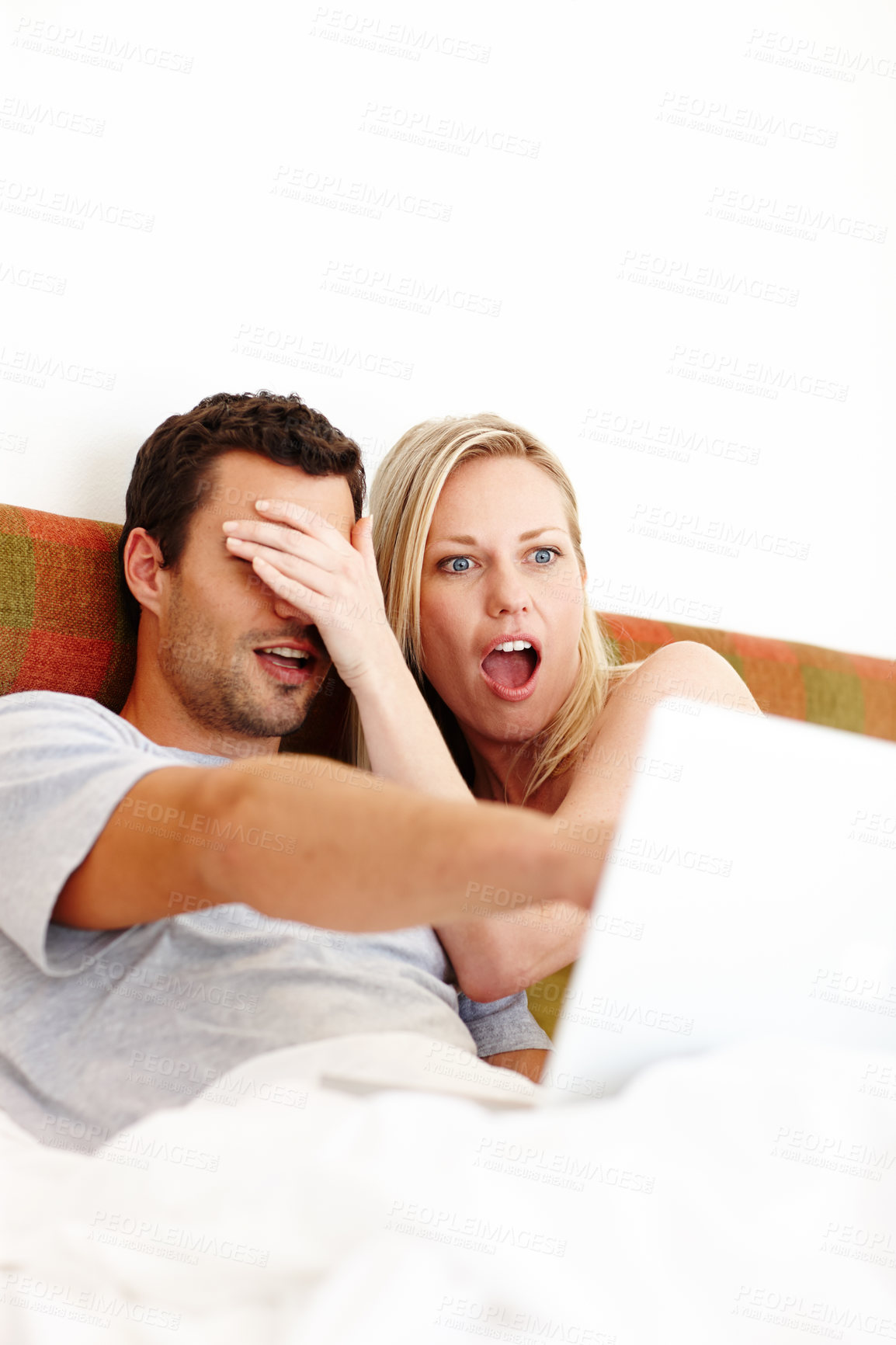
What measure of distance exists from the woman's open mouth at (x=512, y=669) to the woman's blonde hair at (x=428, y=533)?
0.08 metres

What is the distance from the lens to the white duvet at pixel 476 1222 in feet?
2.17

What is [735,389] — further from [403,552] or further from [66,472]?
[66,472]

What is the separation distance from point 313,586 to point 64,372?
52 centimetres

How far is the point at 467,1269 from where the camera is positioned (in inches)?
26.1

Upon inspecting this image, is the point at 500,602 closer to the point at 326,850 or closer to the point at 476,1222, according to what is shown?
the point at 326,850

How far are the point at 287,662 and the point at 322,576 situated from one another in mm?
144

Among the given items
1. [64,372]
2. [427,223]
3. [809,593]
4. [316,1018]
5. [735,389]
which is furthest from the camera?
[809,593]

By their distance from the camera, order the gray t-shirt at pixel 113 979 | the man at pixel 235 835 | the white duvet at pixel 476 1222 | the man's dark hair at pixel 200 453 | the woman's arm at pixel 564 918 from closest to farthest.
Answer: the white duvet at pixel 476 1222 → the man at pixel 235 835 → the gray t-shirt at pixel 113 979 → the woman's arm at pixel 564 918 → the man's dark hair at pixel 200 453

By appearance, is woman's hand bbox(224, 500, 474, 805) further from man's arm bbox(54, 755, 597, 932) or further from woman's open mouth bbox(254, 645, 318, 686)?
man's arm bbox(54, 755, 597, 932)

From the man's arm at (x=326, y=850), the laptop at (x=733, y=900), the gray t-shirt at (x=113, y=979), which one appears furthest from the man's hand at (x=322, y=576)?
the laptop at (x=733, y=900)

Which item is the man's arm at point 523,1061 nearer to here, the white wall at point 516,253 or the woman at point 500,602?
the woman at point 500,602

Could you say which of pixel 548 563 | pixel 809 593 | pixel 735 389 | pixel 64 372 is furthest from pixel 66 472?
pixel 809 593

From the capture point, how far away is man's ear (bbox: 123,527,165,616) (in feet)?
4.45

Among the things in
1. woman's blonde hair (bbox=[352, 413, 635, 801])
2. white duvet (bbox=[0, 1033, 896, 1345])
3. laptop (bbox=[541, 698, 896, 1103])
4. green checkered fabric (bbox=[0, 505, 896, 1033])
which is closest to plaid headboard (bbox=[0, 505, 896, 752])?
green checkered fabric (bbox=[0, 505, 896, 1033])
